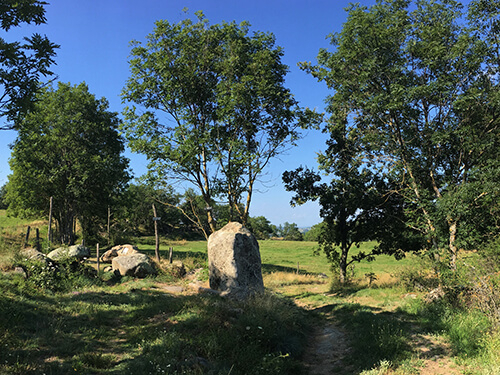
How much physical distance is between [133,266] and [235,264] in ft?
22.7

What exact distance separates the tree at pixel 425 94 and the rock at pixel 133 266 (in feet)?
48.5

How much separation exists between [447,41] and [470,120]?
4388mm

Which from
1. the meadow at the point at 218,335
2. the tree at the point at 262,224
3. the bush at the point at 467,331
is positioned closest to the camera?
the meadow at the point at 218,335

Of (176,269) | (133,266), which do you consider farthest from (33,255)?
(176,269)

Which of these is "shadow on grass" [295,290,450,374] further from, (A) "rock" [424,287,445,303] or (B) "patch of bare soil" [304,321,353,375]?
(A) "rock" [424,287,445,303]

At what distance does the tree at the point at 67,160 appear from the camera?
27.6 metres

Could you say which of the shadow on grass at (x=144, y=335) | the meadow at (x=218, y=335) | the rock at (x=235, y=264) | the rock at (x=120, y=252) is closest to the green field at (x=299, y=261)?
the rock at (x=120, y=252)

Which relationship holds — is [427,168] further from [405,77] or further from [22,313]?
[22,313]

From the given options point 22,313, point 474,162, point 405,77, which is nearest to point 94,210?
point 22,313

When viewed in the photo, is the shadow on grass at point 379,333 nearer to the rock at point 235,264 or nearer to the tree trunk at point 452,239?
the rock at point 235,264

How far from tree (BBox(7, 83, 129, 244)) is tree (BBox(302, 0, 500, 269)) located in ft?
72.2

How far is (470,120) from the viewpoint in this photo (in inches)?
610

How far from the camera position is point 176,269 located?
1961 cm

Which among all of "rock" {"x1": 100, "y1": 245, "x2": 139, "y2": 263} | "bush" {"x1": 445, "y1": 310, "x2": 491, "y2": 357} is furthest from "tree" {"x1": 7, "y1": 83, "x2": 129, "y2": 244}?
"bush" {"x1": 445, "y1": 310, "x2": 491, "y2": 357}
